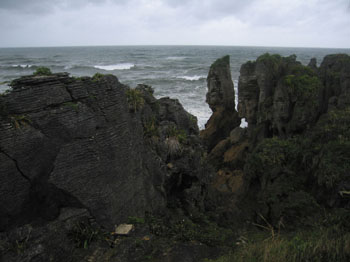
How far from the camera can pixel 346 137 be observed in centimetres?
962

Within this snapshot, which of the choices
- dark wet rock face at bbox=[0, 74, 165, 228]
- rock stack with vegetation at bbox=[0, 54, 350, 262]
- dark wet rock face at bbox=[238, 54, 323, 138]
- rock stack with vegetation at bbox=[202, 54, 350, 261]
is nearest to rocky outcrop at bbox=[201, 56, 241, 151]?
rock stack with vegetation at bbox=[202, 54, 350, 261]

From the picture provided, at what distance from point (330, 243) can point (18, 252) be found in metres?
6.25

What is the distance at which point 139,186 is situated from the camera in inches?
314

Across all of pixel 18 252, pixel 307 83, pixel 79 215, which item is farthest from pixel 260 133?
pixel 18 252

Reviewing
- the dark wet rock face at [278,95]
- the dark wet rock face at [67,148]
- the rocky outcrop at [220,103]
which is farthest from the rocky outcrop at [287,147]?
the dark wet rock face at [67,148]

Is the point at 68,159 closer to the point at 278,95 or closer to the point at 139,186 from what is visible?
the point at 139,186

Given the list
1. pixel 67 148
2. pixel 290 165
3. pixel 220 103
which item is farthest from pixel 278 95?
pixel 67 148

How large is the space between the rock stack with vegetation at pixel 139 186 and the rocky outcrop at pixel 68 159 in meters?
0.03

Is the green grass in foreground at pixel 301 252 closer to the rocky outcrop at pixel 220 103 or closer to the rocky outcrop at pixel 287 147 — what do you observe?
the rocky outcrop at pixel 287 147

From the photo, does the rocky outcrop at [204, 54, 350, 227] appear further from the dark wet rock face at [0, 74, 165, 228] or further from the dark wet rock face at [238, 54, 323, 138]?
the dark wet rock face at [0, 74, 165, 228]

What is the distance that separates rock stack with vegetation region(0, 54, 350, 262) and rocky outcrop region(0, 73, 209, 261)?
0.08ft

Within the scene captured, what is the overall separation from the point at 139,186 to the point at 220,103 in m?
15.1

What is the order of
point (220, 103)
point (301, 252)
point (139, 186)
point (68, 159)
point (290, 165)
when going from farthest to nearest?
point (220, 103) < point (290, 165) < point (139, 186) < point (68, 159) < point (301, 252)

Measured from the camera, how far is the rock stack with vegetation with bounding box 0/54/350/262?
5.71m
